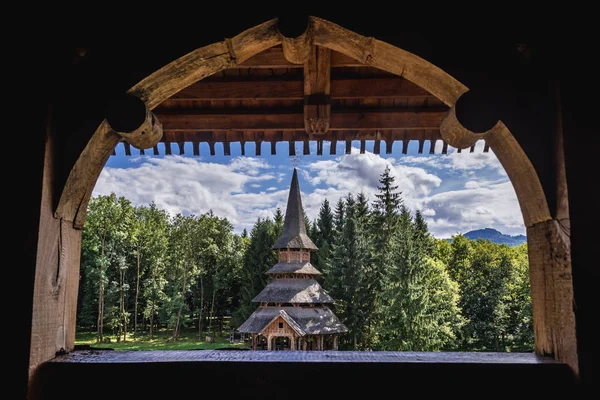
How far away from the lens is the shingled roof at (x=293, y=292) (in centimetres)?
2478

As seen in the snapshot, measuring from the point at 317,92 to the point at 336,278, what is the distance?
29.6 metres

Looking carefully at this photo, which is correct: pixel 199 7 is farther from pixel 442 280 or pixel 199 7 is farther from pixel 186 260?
pixel 186 260

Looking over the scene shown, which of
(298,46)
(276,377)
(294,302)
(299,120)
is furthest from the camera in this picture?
(294,302)

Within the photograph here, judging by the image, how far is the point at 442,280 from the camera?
1211 inches

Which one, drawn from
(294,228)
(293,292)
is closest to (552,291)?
(293,292)

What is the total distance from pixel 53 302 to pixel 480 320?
114 ft

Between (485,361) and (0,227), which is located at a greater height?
(0,227)

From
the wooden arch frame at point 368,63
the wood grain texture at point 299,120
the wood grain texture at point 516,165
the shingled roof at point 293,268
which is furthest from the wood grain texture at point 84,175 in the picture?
the shingled roof at point 293,268

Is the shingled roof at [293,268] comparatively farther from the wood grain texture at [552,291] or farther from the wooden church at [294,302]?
the wood grain texture at [552,291]

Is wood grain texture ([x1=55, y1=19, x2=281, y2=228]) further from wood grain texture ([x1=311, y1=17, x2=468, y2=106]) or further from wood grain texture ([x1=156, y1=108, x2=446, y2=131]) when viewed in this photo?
wood grain texture ([x1=156, y1=108, x2=446, y2=131])

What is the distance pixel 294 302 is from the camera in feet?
80.3

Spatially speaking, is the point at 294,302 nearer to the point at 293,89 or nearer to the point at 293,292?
the point at 293,292

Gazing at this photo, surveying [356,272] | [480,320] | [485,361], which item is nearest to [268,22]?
[485,361]

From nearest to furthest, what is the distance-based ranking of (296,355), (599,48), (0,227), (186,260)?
1. (0,227)
2. (599,48)
3. (296,355)
4. (186,260)
